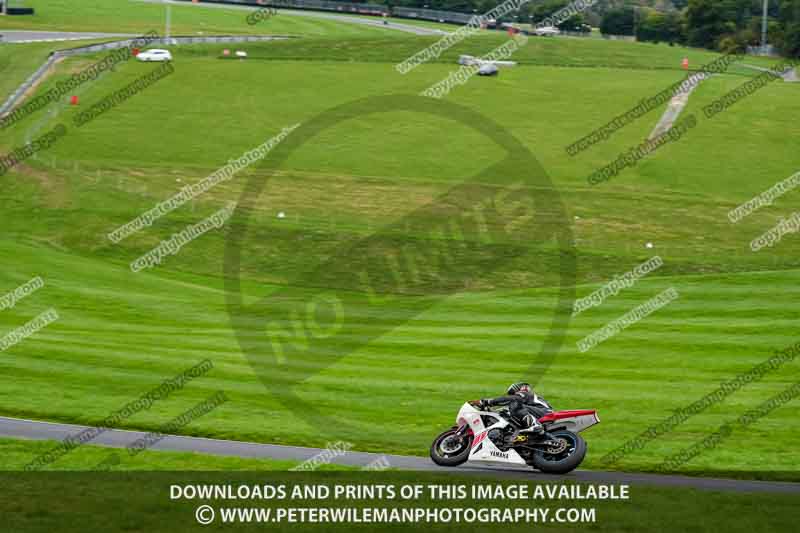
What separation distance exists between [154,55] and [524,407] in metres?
73.2

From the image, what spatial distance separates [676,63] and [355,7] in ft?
164

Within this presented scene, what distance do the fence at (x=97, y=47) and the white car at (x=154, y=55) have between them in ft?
14.5

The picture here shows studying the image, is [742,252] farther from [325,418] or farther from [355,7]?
[355,7]

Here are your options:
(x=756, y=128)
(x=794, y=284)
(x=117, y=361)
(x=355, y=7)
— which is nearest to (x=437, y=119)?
(x=756, y=128)

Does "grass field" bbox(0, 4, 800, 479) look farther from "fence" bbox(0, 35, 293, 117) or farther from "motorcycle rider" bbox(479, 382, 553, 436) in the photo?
"motorcycle rider" bbox(479, 382, 553, 436)

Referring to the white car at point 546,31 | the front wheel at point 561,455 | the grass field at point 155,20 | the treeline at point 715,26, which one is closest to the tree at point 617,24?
the treeline at point 715,26

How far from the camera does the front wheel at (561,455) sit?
21.6 meters

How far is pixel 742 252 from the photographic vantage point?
52.3m

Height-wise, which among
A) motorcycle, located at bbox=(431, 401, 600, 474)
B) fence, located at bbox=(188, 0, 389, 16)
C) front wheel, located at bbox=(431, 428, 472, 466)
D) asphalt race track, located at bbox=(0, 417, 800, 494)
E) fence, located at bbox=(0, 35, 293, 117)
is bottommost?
fence, located at bbox=(188, 0, 389, 16)

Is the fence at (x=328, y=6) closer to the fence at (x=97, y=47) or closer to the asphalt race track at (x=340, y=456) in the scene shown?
the fence at (x=97, y=47)

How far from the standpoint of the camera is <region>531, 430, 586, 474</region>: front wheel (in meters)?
21.6

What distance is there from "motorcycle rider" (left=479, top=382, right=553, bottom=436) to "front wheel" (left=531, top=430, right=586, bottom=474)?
387mm

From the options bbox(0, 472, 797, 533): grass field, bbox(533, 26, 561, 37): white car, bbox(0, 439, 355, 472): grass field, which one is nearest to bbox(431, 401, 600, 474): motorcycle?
bbox(0, 472, 797, 533): grass field

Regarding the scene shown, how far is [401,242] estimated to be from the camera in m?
50.4
